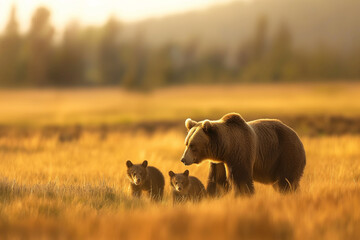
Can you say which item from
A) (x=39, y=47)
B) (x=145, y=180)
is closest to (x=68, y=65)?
(x=39, y=47)

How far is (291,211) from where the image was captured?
4.91 meters

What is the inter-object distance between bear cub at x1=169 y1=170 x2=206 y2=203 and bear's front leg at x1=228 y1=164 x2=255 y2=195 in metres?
0.72

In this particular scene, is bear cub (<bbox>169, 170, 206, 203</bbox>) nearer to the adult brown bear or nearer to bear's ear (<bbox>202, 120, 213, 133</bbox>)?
the adult brown bear

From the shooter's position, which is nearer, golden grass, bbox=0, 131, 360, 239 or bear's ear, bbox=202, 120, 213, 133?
golden grass, bbox=0, 131, 360, 239

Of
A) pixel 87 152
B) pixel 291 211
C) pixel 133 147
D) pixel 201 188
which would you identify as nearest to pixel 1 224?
pixel 291 211

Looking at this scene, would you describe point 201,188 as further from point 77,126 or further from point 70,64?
point 70,64

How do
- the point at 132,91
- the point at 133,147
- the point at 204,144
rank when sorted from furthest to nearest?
the point at 132,91 → the point at 133,147 → the point at 204,144

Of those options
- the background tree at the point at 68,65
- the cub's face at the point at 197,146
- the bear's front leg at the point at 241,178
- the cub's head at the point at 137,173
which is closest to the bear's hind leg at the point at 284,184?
the bear's front leg at the point at 241,178

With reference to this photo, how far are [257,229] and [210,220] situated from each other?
0.41 metres

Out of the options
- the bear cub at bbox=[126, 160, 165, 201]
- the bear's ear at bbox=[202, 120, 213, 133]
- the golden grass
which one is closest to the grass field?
the golden grass

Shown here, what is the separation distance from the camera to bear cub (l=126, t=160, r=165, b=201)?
7727 mm

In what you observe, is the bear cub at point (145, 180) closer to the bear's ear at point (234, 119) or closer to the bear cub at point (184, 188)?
the bear cub at point (184, 188)

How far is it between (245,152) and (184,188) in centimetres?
117

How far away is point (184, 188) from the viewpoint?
743 cm
